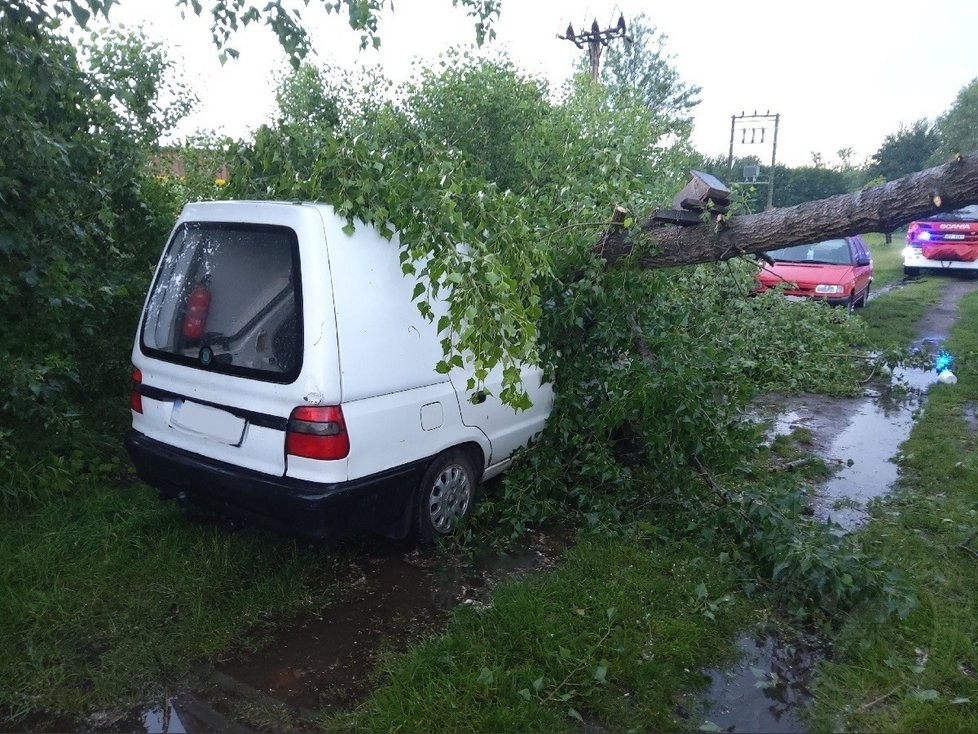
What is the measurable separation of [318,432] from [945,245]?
20.1m

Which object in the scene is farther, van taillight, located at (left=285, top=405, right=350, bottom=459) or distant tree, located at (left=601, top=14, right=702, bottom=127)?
distant tree, located at (left=601, top=14, right=702, bottom=127)

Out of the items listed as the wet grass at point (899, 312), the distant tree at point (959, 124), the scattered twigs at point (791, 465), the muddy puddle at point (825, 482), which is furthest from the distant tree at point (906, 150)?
the scattered twigs at point (791, 465)

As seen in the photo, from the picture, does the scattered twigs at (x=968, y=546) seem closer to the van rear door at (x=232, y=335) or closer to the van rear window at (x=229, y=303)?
the van rear door at (x=232, y=335)

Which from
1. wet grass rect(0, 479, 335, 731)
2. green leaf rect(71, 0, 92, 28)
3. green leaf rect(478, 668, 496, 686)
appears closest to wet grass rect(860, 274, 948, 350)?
green leaf rect(478, 668, 496, 686)

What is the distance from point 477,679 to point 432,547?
4.22 feet

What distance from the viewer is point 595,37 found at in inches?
933

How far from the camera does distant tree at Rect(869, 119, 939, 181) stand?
166ft

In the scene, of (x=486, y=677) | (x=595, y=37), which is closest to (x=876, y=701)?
(x=486, y=677)

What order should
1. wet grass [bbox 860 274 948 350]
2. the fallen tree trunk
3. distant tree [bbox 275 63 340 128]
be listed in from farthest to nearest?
distant tree [bbox 275 63 340 128] → wet grass [bbox 860 274 948 350] → the fallen tree trunk

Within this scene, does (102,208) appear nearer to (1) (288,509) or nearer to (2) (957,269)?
(1) (288,509)

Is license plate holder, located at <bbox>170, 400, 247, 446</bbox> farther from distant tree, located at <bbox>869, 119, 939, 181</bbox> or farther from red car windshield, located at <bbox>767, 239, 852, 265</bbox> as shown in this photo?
distant tree, located at <bbox>869, 119, 939, 181</bbox>

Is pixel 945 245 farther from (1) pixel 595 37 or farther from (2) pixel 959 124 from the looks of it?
(2) pixel 959 124

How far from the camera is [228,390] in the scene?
3639 millimetres

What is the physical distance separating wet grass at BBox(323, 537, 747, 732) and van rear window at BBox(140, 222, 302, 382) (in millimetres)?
1474
